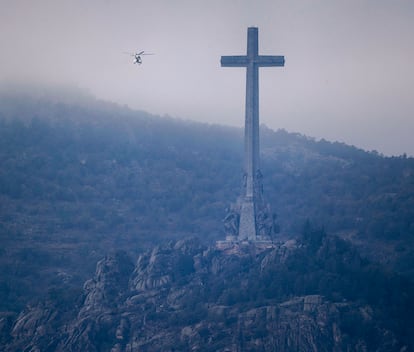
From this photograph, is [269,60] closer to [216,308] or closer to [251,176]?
[251,176]

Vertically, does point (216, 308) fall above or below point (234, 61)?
below

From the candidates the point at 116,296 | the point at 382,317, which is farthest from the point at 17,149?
the point at 382,317

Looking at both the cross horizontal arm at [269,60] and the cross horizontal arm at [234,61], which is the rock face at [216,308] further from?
the cross horizontal arm at [234,61]

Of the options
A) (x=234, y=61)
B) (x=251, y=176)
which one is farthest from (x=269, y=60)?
(x=251, y=176)

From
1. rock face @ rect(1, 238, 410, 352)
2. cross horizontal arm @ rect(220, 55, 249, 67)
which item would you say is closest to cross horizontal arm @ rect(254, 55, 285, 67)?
cross horizontal arm @ rect(220, 55, 249, 67)

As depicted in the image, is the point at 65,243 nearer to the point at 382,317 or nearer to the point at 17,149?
the point at 17,149

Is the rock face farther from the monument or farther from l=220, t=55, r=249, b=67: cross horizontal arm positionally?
l=220, t=55, r=249, b=67: cross horizontal arm
